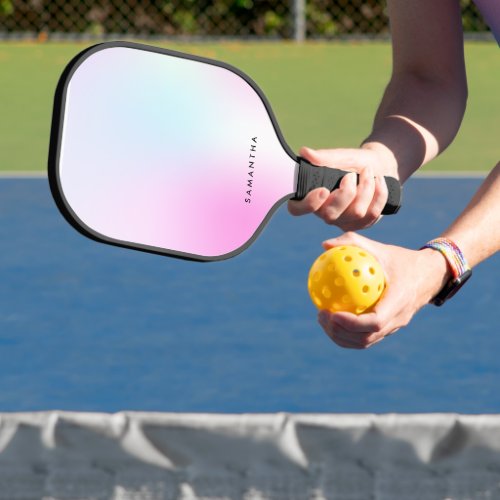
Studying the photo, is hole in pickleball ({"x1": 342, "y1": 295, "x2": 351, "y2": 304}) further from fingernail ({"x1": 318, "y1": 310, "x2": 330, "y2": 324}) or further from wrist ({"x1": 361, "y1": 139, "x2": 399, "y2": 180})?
wrist ({"x1": 361, "y1": 139, "x2": 399, "y2": 180})

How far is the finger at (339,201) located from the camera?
7.52ft

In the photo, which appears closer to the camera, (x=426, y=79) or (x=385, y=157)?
(x=385, y=157)

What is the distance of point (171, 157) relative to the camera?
2.39 metres

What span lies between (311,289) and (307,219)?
431 centimetres

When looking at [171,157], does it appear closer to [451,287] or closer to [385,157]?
[385,157]

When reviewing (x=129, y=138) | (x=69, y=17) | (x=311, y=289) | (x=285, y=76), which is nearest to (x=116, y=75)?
(x=129, y=138)

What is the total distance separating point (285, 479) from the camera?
2.47 meters

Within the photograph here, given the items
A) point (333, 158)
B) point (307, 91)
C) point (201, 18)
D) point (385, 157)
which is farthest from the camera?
point (201, 18)

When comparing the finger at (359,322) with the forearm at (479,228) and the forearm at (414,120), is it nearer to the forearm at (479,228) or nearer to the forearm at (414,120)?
the forearm at (479,228)

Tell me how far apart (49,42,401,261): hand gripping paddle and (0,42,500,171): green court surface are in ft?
17.5

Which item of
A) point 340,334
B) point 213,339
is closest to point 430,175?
point 213,339

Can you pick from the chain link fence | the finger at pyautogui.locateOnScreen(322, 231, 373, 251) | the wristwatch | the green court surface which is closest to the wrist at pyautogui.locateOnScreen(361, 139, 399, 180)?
the wristwatch

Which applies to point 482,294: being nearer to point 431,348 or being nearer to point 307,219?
point 431,348

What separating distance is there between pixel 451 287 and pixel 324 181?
0.28 m
